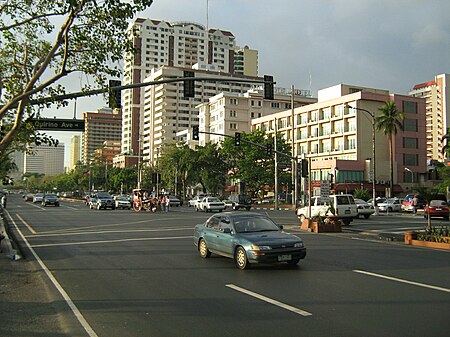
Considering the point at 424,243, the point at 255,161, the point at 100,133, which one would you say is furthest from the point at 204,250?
the point at 100,133

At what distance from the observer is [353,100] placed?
79562mm

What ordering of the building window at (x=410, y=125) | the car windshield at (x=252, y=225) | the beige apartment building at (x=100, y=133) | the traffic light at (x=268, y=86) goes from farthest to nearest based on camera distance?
1. the beige apartment building at (x=100, y=133)
2. the building window at (x=410, y=125)
3. the traffic light at (x=268, y=86)
4. the car windshield at (x=252, y=225)

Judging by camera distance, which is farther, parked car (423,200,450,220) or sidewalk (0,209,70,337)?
parked car (423,200,450,220)

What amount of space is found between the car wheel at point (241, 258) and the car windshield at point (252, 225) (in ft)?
2.14

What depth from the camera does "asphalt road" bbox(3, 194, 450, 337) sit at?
22.8ft

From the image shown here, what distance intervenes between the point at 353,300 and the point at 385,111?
6439cm

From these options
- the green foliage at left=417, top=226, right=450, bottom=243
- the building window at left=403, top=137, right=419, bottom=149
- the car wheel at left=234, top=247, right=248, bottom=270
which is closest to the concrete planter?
the green foliage at left=417, top=226, right=450, bottom=243

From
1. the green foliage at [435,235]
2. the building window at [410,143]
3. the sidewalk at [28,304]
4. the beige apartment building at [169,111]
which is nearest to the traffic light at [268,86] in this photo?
the green foliage at [435,235]

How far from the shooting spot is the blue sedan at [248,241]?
11.7 meters

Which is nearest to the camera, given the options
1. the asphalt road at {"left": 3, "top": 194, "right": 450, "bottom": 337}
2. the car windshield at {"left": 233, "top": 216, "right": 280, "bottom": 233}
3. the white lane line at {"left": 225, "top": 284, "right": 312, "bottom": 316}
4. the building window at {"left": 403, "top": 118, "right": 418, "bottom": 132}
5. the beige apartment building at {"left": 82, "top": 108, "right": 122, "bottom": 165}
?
the asphalt road at {"left": 3, "top": 194, "right": 450, "bottom": 337}

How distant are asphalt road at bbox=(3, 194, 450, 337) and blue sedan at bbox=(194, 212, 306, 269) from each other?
342 millimetres

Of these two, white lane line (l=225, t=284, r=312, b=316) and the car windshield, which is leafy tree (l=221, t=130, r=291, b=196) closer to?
the car windshield

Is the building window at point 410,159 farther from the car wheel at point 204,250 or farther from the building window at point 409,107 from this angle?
the car wheel at point 204,250

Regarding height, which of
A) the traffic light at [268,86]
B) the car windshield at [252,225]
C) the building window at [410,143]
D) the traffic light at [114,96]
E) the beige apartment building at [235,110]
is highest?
the beige apartment building at [235,110]
